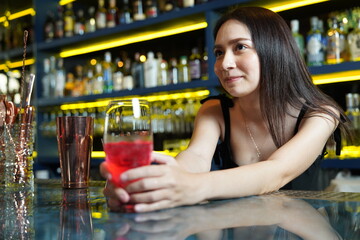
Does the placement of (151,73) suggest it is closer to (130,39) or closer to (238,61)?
(130,39)

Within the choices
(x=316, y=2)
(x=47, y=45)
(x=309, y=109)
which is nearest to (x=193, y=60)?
(x=316, y=2)

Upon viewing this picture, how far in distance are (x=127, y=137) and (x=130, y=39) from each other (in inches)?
106

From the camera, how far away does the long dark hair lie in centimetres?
134

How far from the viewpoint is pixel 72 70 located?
3869mm

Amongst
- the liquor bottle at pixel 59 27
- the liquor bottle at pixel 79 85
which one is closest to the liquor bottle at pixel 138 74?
the liquor bottle at pixel 79 85

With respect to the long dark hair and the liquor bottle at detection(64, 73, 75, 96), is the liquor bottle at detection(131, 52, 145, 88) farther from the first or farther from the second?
the long dark hair

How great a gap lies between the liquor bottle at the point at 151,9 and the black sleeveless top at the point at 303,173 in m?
1.51

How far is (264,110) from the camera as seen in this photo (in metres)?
1.40

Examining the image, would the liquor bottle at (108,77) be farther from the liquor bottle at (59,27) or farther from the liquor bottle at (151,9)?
the liquor bottle at (59,27)

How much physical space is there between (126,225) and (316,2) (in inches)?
83.3

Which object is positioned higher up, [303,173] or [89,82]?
[89,82]

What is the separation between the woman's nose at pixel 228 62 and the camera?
1.30 meters

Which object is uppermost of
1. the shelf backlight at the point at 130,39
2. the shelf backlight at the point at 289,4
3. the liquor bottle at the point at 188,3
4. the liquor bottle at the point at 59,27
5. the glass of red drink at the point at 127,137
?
the liquor bottle at the point at 59,27

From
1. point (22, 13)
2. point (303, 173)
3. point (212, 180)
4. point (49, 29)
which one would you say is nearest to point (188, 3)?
point (49, 29)
